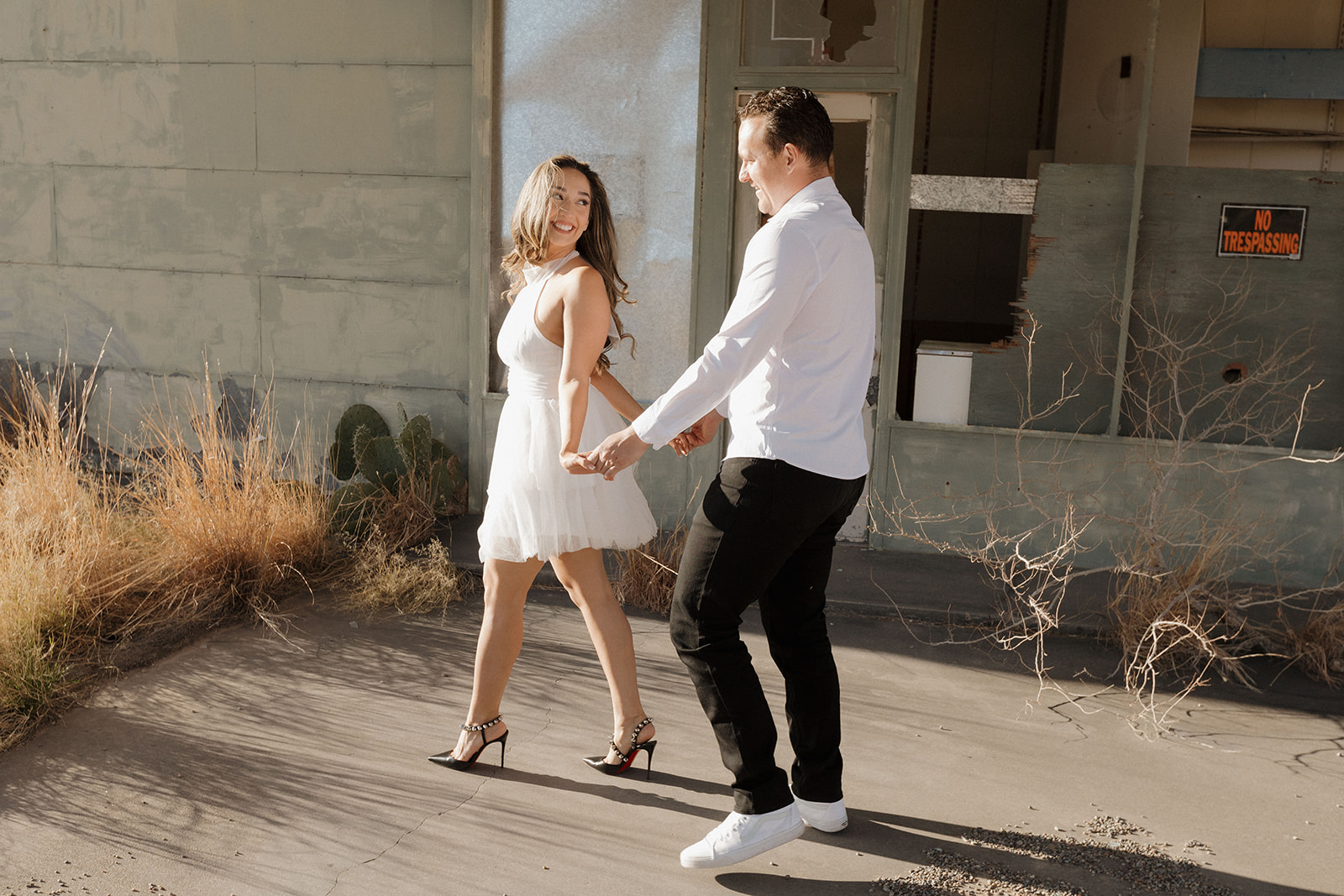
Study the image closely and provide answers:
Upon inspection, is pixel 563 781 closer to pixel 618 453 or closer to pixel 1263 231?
pixel 618 453

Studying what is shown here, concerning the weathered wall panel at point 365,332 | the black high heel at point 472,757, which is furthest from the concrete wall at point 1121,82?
the black high heel at point 472,757

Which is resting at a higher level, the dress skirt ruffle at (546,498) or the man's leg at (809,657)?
the dress skirt ruffle at (546,498)

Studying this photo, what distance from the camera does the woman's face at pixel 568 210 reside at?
3.13 m

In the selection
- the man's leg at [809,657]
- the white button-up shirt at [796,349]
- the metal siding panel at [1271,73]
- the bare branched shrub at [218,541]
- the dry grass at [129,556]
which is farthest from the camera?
Result: the metal siding panel at [1271,73]

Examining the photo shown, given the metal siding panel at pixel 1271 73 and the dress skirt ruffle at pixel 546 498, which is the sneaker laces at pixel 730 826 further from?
the metal siding panel at pixel 1271 73

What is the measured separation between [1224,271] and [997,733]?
9.61ft

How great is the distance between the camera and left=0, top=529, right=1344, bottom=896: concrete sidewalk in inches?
112

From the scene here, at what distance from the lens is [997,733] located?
3713 millimetres

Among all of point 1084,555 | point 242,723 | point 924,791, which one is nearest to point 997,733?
point 924,791

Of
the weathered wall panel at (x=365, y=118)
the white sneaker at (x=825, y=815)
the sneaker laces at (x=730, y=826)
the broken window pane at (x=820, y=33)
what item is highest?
the broken window pane at (x=820, y=33)

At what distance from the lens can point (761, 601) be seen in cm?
288

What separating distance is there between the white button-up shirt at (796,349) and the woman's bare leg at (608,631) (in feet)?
2.27

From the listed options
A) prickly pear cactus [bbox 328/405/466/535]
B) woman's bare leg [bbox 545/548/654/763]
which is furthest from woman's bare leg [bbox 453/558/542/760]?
prickly pear cactus [bbox 328/405/466/535]

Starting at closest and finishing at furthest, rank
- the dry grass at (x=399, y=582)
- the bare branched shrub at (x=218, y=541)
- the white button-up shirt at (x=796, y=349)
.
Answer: the white button-up shirt at (x=796, y=349) → the bare branched shrub at (x=218, y=541) → the dry grass at (x=399, y=582)
